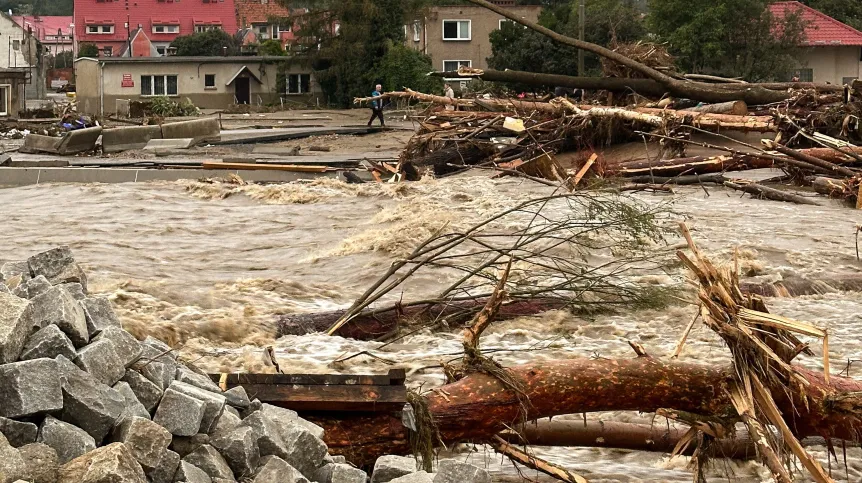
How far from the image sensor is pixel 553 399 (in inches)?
206

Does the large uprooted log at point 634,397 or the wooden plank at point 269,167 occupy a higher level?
the wooden plank at point 269,167

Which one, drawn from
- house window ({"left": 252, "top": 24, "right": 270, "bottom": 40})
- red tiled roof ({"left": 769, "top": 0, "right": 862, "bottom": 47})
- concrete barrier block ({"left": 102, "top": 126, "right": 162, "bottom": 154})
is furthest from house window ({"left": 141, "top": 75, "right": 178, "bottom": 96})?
red tiled roof ({"left": 769, "top": 0, "right": 862, "bottom": 47})

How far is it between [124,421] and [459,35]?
58.4 meters

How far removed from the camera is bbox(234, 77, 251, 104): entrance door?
60125 mm

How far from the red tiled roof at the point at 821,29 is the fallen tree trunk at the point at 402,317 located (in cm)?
4217

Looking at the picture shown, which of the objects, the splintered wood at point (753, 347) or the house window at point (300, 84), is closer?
the splintered wood at point (753, 347)

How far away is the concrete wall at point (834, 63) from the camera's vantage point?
166 ft

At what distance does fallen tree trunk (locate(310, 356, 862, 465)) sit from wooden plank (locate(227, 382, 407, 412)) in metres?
0.07

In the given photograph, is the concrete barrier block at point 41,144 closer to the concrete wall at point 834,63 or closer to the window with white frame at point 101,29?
the concrete wall at point 834,63

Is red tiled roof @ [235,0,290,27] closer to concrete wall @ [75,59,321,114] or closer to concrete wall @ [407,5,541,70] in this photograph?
concrete wall @ [75,59,321,114]

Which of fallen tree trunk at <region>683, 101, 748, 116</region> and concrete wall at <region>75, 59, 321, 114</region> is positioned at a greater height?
concrete wall at <region>75, 59, 321, 114</region>

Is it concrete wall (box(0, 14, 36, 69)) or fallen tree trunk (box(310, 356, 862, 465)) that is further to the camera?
concrete wall (box(0, 14, 36, 69))

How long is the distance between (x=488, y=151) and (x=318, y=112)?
107ft

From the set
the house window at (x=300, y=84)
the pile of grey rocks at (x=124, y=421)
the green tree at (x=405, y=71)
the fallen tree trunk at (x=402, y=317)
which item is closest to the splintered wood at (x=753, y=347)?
the pile of grey rocks at (x=124, y=421)
